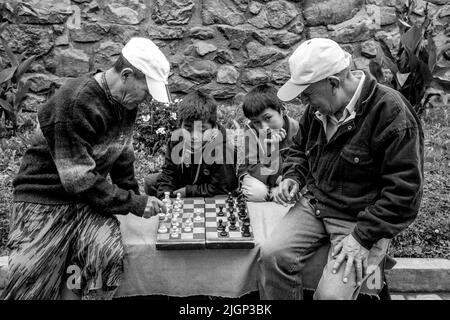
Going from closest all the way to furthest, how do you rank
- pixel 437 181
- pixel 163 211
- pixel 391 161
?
1. pixel 391 161
2. pixel 163 211
3. pixel 437 181

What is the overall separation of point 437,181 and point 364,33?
6.74 ft

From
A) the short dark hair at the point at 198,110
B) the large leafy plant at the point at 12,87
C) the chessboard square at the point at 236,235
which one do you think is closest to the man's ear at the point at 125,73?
the short dark hair at the point at 198,110

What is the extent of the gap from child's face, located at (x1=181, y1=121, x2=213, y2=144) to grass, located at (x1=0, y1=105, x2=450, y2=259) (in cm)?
103

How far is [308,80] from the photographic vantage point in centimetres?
255

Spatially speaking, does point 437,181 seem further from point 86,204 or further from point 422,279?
point 86,204

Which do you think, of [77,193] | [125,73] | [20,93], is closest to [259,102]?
[125,73]

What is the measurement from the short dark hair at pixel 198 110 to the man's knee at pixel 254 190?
44cm

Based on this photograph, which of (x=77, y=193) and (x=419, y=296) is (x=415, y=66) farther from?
(x=77, y=193)

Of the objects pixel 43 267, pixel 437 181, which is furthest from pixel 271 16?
pixel 43 267

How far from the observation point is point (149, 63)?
262 centimetres

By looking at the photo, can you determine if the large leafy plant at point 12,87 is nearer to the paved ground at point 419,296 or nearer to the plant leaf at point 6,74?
the plant leaf at point 6,74

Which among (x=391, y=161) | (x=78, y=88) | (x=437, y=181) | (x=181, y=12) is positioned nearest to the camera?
(x=391, y=161)

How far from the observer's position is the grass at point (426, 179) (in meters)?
3.60

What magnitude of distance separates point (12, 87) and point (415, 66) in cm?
375
